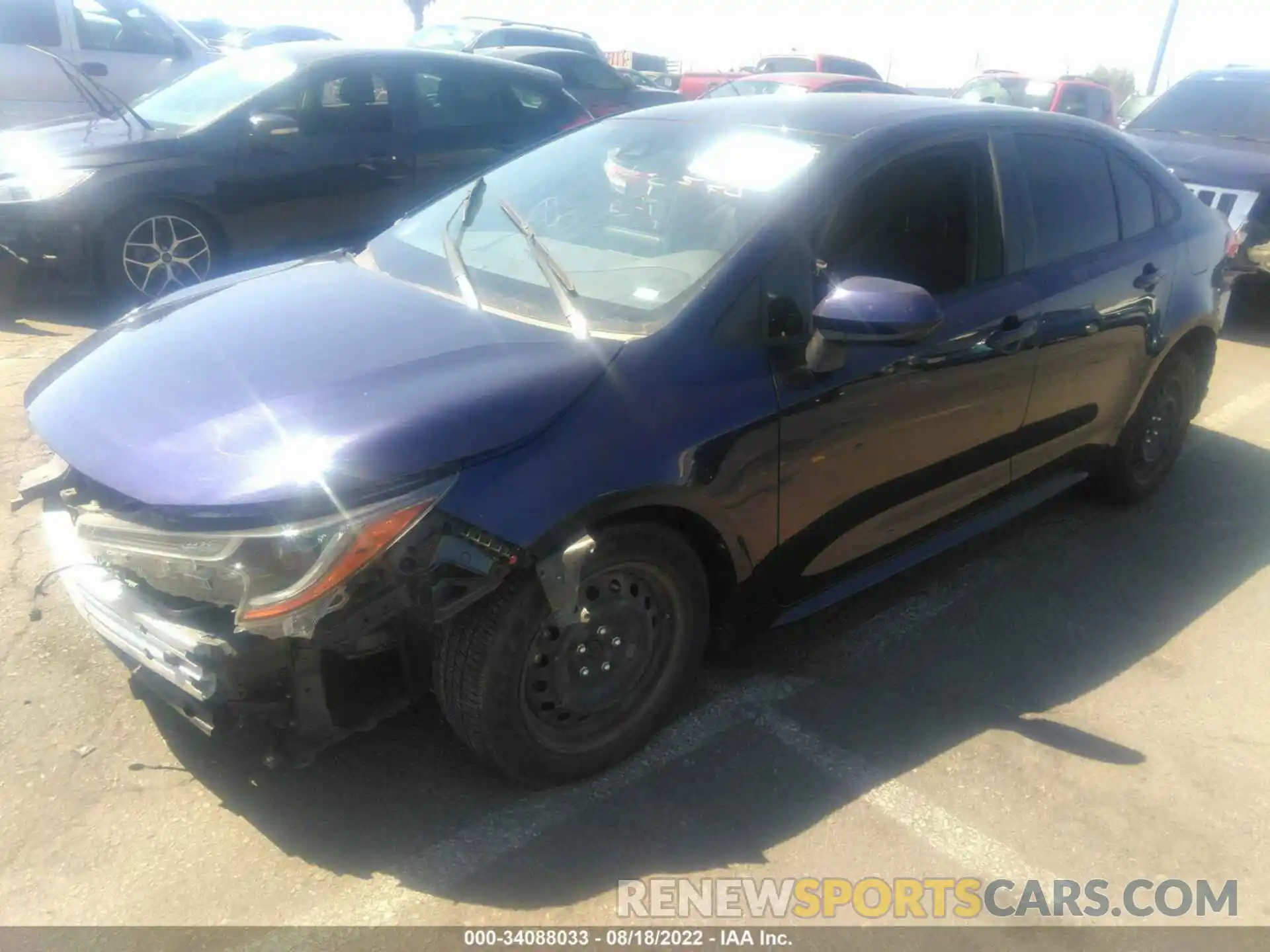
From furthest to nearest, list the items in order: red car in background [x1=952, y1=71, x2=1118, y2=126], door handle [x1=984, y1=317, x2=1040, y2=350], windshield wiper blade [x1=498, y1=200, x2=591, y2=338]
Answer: red car in background [x1=952, y1=71, x2=1118, y2=126] → door handle [x1=984, y1=317, x2=1040, y2=350] → windshield wiper blade [x1=498, y1=200, x2=591, y2=338]

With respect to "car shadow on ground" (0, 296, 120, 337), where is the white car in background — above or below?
above

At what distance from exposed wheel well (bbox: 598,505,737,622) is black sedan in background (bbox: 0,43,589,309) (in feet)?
13.8

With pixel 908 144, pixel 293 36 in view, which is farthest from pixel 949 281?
pixel 293 36

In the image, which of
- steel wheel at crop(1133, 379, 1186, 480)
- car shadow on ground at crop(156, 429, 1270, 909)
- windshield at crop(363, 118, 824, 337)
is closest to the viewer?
car shadow on ground at crop(156, 429, 1270, 909)

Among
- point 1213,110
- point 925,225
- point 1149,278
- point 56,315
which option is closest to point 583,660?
point 925,225

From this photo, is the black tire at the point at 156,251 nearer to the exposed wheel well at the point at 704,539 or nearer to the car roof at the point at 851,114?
the car roof at the point at 851,114

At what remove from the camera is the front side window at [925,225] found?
2984 mm

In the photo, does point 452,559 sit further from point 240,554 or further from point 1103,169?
point 1103,169

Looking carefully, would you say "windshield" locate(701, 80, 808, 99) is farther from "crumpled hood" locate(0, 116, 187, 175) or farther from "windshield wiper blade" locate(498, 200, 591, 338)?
"windshield wiper blade" locate(498, 200, 591, 338)

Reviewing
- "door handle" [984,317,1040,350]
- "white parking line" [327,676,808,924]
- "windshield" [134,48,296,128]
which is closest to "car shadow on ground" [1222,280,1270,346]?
"door handle" [984,317,1040,350]

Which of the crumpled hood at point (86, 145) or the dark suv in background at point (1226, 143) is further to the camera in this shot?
the dark suv in background at point (1226, 143)

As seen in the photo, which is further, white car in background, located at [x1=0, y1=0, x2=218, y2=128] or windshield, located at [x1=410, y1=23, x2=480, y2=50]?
windshield, located at [x1=410, y1=23, x2=480, y2=50]

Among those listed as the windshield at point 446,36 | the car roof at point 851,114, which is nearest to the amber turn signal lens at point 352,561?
the car roof at point 851,114

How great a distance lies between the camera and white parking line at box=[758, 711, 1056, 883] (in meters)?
2.51
